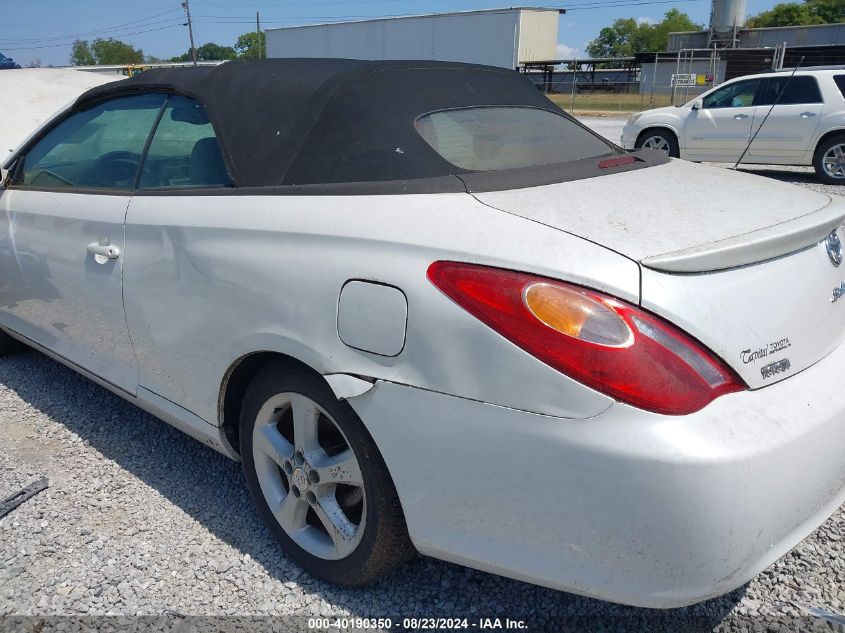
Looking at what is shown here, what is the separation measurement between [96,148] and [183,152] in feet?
2.53

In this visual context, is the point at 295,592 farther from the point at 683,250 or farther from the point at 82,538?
the point at 683,250

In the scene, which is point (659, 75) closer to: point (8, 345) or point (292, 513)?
point (8, 345)

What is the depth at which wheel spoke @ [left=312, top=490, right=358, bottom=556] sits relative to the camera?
2180 mm

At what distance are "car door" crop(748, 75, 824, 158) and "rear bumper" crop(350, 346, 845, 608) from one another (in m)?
10.6

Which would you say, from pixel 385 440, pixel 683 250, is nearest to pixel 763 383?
pixel 683 250

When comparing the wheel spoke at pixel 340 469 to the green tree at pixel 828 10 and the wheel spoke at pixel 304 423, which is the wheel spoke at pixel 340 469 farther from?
the green tree at pixel 828 10

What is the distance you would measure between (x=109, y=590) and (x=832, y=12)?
93.1 meters

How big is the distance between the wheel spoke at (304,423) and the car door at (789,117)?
10726mm

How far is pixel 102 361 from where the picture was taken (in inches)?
119

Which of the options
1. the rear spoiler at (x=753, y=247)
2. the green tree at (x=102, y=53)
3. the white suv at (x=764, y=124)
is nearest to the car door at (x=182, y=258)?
the rear spoiler at (x=753, y=247)

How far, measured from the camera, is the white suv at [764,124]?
10.9 metres

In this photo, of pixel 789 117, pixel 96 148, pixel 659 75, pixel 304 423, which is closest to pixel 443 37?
pixel 659 75

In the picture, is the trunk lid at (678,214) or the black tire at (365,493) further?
the black tire at (365,493)

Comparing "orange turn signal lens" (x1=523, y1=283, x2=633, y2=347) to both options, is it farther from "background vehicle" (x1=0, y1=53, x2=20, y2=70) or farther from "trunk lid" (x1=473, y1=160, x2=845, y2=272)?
"background vehicle" (x1=0, y1=53, x2=20, y2=70)
